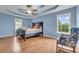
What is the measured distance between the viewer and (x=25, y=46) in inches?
58.5

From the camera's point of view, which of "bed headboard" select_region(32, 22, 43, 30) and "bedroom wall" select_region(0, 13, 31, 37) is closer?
"bedroom wall" select_region(0, 13, 31, 37)

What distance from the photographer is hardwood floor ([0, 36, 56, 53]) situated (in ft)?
4.89

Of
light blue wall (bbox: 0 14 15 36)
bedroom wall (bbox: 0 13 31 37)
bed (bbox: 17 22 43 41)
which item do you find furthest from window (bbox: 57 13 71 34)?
light blue wall (bbox: 0 14 15 36)

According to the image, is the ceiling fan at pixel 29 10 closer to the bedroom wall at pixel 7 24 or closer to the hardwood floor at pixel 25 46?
the bedroom wall at pixel 7 24

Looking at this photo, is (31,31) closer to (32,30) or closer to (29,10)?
(32,30)

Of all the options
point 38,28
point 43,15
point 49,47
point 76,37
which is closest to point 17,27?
point 38,28

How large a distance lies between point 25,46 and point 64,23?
2.90ft

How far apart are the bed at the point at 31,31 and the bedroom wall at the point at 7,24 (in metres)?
0.10

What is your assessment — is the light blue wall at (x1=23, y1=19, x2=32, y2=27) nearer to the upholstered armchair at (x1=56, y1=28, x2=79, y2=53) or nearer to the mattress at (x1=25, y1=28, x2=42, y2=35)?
the mattress at (x1=25, y1=28, x2=42, y2=35)

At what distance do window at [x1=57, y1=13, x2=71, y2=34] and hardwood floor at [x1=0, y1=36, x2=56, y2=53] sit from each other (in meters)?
0.26

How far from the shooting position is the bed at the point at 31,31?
5.10ft

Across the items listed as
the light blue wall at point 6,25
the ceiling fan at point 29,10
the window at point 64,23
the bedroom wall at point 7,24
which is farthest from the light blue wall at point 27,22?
the window at point 64,23

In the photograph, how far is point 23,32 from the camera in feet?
5.09
